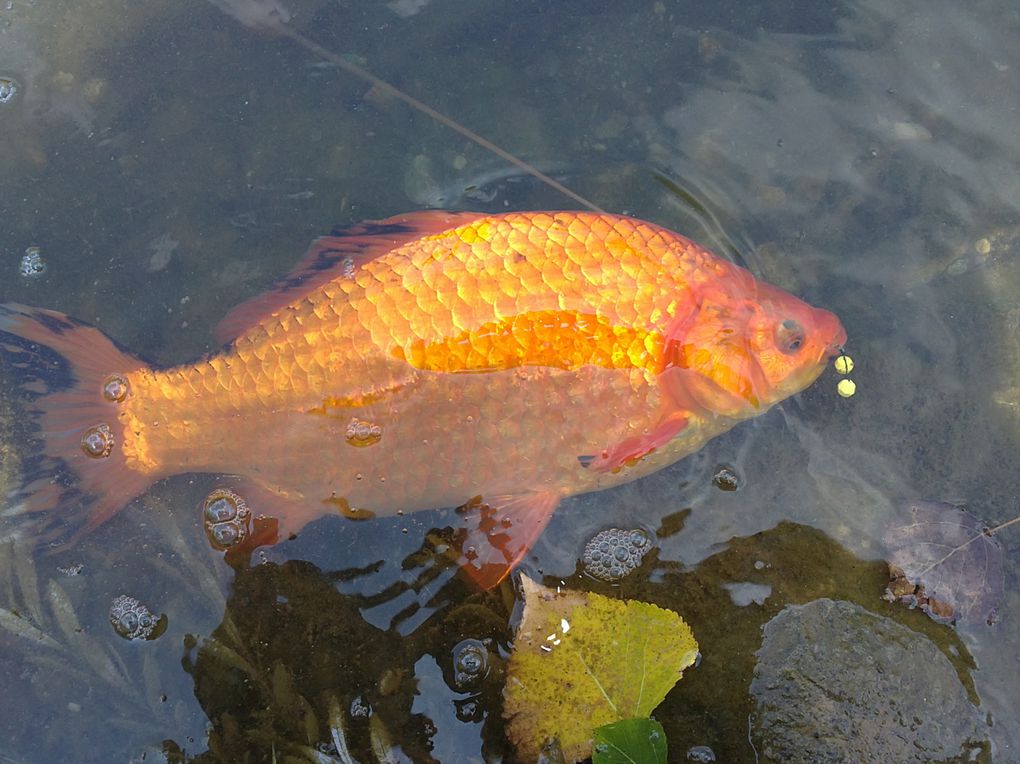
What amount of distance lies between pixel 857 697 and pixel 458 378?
1728mm

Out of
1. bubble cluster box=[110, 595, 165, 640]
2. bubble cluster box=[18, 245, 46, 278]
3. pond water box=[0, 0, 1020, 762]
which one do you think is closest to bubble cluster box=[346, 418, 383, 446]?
pond water box=[0, 0, 1020, 762]

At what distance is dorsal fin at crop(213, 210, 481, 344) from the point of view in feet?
9.89

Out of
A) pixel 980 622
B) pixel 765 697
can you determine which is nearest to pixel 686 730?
pixel 765 697

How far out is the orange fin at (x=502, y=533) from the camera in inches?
121

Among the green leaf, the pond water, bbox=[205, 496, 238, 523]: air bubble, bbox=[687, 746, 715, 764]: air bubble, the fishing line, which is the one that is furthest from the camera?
the fishing line

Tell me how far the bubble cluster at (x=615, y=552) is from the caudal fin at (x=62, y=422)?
65.6 inches

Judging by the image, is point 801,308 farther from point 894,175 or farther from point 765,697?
point 765,697

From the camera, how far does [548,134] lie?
142 inches

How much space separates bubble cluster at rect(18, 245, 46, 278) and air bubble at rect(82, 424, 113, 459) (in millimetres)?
815

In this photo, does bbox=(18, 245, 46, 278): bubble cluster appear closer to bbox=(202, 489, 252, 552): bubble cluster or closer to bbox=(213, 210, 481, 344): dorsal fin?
bbox=(213, 210, 481, 344): dorsal fin

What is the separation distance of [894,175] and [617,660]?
7.56 feet

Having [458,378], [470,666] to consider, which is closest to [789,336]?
[458,378]

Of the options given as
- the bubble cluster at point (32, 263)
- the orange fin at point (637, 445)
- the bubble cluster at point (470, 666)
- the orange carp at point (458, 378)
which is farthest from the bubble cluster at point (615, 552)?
the bubble cluster at point (32, 263)

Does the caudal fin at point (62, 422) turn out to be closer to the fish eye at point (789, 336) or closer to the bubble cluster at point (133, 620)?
the bubble cluster at point (133, 620)
